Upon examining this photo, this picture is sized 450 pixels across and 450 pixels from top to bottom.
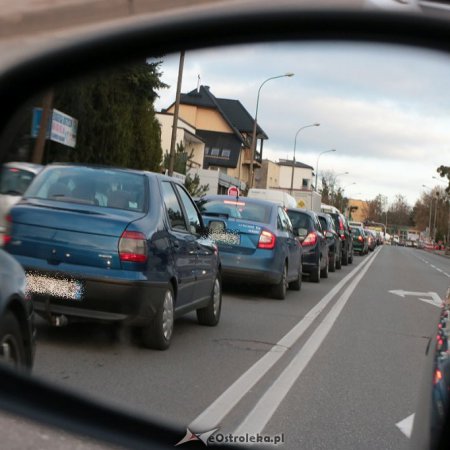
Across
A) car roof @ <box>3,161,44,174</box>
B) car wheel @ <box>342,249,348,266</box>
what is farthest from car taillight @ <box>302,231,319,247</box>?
car roof @ <box>3,161,44,174</box>

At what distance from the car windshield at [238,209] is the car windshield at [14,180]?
22.5 ft

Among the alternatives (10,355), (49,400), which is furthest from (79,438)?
(10,355)

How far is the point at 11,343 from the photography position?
2.76 meters

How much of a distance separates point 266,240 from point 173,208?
530cm

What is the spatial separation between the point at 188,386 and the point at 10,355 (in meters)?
2.74

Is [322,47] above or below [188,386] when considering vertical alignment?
above

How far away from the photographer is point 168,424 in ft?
8.56

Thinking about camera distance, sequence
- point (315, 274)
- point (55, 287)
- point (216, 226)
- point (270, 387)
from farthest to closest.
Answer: point (315, 274)
point (216, 226)
point (270, 387)
point (55, 287)

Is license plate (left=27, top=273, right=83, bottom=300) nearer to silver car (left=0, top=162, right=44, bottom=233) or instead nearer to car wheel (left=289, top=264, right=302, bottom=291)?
silver car (left=0, top=162, right=44, bottom=233)

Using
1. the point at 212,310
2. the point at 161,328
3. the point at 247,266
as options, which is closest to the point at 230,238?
the point at 247,266

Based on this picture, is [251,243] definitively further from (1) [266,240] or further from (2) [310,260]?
(2) [310,260]

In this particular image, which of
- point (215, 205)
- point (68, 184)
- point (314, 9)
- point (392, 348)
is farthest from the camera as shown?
point (215, 205)

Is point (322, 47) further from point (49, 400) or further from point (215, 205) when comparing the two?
point (215, 205)

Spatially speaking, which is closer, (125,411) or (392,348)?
(125,411)
